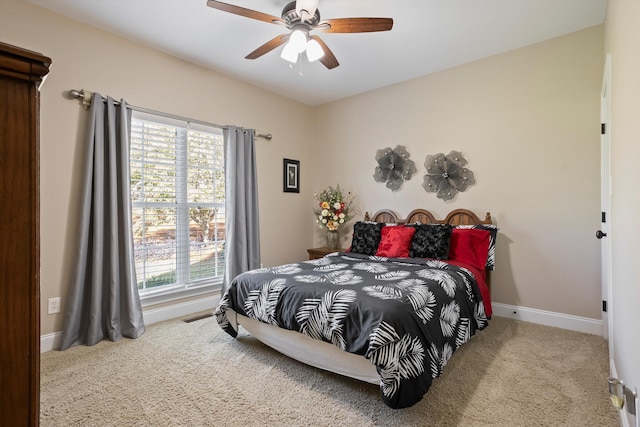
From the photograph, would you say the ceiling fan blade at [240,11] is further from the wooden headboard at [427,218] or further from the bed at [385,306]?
the wooden headboard at [427,218]

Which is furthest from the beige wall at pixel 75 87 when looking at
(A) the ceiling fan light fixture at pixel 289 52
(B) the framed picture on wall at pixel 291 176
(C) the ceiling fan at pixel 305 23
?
(A) the ceiling fan light fixture at pixel 289 52

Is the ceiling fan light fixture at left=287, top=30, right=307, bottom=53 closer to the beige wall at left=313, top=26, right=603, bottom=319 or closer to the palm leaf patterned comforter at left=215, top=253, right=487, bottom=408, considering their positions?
the palm leaf patterned comforter at left=215, top=253, right=487, bottom=408

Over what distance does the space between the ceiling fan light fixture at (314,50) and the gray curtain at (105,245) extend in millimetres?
1765

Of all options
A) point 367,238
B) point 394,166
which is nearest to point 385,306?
point 367,238

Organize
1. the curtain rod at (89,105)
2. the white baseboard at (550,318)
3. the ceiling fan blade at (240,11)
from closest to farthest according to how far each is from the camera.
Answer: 1. the ceiling fan blade at (240,11)
2. the curtain rod at (89,105)
3. the white baseboard at (550,318)

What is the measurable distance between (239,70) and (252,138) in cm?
77

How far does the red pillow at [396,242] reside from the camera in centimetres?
329

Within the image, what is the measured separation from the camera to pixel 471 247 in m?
3.10

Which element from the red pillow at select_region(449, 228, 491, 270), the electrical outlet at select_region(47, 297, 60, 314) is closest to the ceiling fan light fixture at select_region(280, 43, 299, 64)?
the red pillow at select_region(449, 228, 491, 270)

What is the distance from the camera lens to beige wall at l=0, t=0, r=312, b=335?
2559 mm

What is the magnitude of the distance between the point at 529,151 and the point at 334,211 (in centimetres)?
228

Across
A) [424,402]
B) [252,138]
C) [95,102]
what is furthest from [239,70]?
[424,402]

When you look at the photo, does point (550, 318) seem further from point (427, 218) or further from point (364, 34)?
point (364, 34)

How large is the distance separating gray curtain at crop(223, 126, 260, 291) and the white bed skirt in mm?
1165
